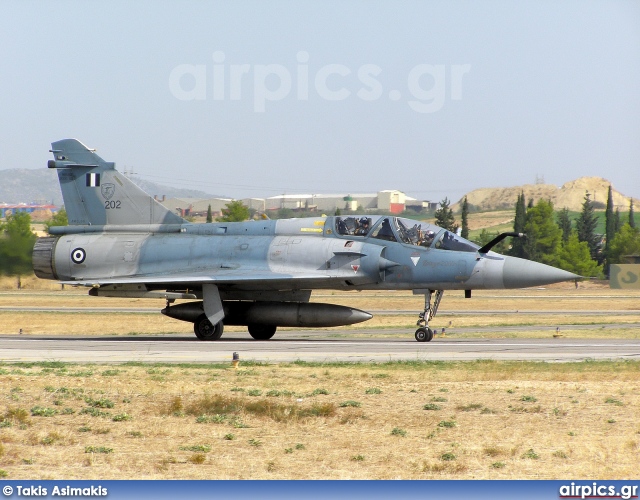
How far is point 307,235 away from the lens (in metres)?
24.8

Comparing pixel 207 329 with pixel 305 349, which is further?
pixel 207 329

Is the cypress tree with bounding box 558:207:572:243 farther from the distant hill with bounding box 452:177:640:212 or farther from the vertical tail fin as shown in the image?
the vertical tail fin

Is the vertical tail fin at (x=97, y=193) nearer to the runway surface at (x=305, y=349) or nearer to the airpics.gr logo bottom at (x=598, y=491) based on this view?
the runway surface at (x=305, y=349)

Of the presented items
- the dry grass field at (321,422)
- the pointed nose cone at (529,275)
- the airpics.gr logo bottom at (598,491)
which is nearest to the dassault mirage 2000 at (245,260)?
the pointed nose cone at (529,275)

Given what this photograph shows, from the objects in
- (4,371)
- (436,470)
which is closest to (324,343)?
(4,371)

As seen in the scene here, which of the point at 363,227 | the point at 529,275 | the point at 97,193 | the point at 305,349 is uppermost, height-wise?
the point at 97,193

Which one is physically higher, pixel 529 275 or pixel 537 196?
pixel 537 196

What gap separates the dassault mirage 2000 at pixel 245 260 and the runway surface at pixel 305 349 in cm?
98

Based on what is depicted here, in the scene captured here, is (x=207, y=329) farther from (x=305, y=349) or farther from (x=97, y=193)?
(x=97, y=193)

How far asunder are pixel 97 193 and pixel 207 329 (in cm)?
576

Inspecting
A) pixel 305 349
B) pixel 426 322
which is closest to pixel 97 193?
pixel 305 349

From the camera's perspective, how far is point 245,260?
81.3 ft

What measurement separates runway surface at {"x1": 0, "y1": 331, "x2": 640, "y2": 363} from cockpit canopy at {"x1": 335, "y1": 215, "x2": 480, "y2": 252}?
262cm

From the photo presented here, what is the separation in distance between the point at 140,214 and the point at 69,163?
2.79 m
